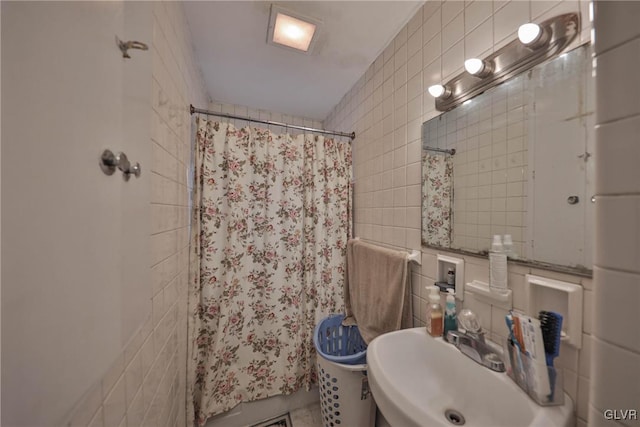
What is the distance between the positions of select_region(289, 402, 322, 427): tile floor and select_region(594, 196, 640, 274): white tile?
1.78 metres

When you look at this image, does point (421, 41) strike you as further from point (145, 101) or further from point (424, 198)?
point (145, 101)

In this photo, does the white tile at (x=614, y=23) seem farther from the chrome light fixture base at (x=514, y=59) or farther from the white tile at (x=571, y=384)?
the white tile at (x=571, y=384)

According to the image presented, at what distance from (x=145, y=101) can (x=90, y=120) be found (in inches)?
12.2

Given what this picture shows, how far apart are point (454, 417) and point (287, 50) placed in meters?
1.90

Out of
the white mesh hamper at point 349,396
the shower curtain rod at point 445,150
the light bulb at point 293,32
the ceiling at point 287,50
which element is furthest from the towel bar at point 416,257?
the light bulb at point 293,32

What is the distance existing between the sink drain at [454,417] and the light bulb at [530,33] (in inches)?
45.2

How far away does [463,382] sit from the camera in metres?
0.73

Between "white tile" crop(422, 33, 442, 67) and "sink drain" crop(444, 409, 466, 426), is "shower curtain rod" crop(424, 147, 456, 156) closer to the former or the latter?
"white tile" crop(422, 33, 442, 67)

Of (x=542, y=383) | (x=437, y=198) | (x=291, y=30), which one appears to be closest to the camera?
(x=542, y=383)

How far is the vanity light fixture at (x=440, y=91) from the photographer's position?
0.93m

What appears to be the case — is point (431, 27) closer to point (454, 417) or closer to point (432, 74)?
point (432, 74)

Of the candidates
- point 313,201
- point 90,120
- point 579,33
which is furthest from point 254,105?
point 579,33

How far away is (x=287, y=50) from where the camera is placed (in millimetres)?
1378

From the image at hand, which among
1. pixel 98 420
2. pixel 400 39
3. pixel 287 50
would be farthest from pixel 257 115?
pixel 98 420
